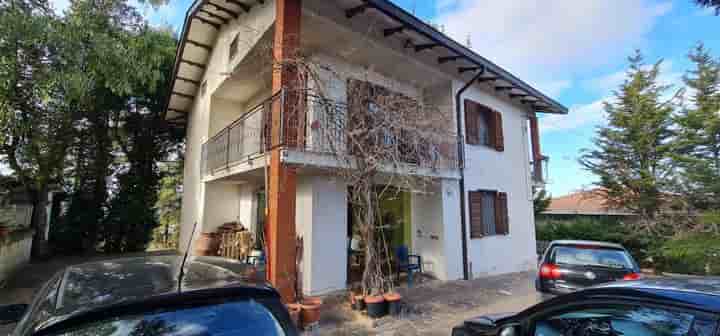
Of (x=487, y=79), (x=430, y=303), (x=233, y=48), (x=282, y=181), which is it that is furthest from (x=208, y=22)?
(x=430, y=303)

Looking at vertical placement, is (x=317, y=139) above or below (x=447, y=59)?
below

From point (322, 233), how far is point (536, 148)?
983cm

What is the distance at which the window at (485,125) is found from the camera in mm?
9617

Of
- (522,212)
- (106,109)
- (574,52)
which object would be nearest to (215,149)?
(106,109)

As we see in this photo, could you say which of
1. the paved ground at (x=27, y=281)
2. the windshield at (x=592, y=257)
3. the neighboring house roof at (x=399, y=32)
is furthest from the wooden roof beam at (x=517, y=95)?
the paved ground at (x=27, y=281)

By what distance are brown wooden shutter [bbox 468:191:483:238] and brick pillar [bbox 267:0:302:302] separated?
5691 mm

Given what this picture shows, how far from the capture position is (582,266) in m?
5.55

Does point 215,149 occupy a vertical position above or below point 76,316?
above

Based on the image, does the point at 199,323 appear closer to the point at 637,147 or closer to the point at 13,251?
the point at 13,251

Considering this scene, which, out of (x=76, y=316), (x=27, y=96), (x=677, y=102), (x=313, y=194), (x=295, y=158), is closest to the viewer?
(x=76, y=316)

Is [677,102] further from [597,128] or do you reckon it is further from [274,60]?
[274,60]

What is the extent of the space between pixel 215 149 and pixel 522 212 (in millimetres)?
10517

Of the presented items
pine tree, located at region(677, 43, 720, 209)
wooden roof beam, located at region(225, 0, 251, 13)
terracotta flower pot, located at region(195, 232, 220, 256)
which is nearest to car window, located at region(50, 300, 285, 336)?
wooden roof beam, located at region(225, 0, 251, 13)

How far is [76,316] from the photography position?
1.47 metres
